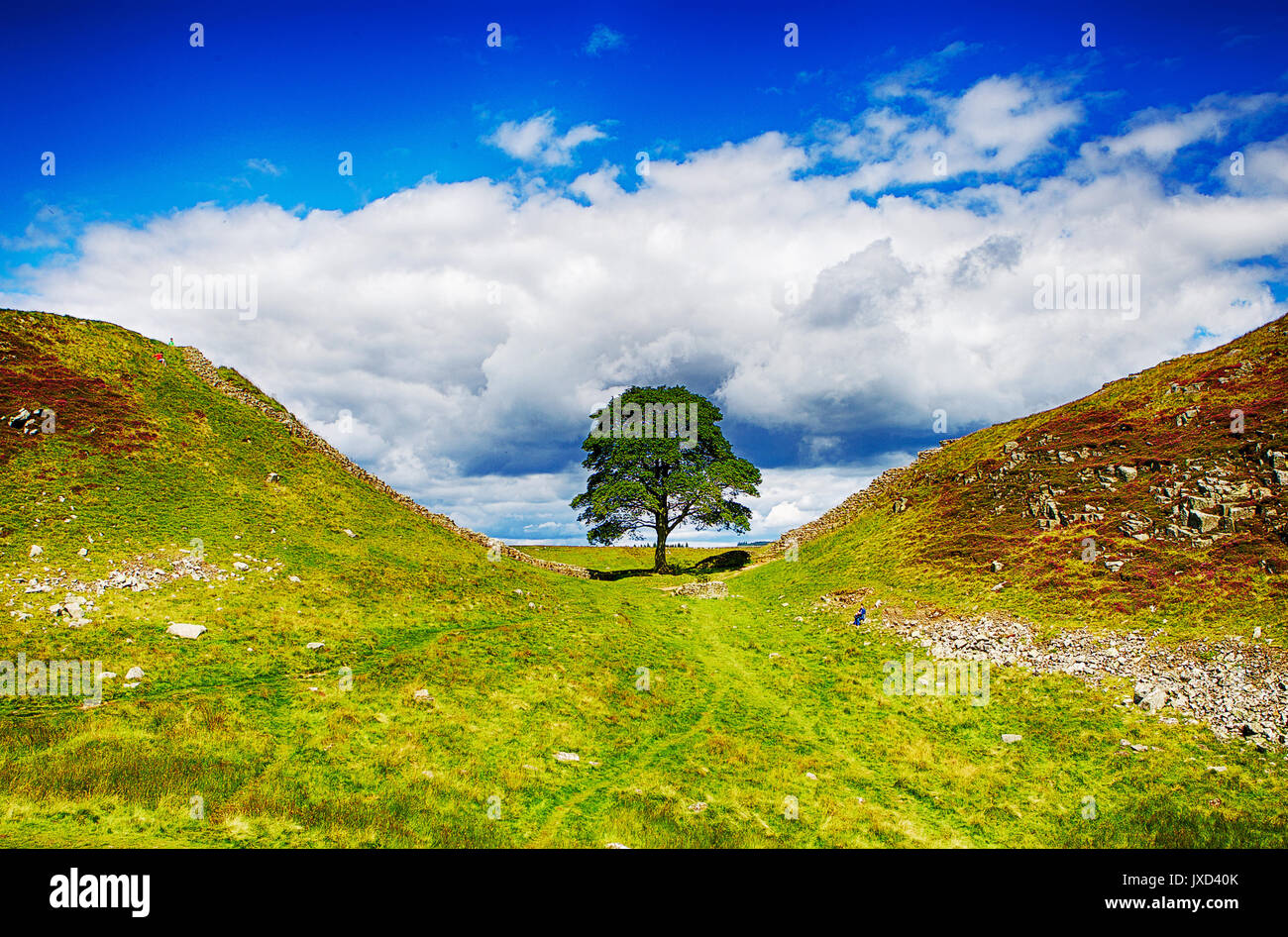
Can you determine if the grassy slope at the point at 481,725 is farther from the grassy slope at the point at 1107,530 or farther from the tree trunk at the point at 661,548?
the tree trunk at the point at 661,548

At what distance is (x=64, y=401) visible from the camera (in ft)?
134

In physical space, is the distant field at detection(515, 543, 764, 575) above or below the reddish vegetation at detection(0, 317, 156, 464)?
below

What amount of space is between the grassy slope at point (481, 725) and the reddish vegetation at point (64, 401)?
0.89m

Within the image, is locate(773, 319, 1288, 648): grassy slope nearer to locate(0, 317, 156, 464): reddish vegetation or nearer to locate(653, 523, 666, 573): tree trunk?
locate(653, 523, 666, 573): tree trunk

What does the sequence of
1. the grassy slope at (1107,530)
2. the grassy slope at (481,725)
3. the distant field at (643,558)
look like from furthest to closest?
the distant field at (643,558), the grassy slope at (1107,530), the grassy slope at (481,725)

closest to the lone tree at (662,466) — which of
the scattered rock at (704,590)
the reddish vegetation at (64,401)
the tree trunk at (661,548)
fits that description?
the tree trunk at (661,548)

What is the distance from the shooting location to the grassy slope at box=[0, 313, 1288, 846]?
13539 mm

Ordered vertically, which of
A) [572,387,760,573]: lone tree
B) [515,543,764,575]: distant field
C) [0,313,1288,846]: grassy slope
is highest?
[572,387,760,573]: lone tree

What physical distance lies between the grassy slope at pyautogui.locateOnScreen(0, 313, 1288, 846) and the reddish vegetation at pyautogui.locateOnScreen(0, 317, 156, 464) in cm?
89

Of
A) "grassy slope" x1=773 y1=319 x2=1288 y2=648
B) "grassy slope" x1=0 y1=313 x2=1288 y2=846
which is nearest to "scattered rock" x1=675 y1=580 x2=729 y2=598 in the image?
"grassy slope" x1=0 y1=313 x2=1288 y2=846

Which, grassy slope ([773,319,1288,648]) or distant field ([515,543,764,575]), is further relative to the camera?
distant field ([515,543,764,575])

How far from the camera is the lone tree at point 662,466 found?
5750cm
